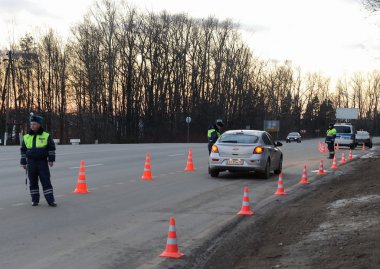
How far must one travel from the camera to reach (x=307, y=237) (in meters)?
7.59

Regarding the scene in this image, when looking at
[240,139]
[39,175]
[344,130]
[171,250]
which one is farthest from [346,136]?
[171,250]

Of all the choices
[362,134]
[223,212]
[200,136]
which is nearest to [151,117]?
[200,136]

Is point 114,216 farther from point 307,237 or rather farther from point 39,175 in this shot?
point 307,237

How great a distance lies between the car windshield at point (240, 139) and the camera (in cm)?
1706

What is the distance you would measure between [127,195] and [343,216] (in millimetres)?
5430

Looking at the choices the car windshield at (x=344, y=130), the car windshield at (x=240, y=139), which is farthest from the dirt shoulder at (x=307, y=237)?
the car windshield at (x=344, y=130)

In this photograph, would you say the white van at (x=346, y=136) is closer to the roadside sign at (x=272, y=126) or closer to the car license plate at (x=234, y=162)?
the car license plate at (x=234, y=162)

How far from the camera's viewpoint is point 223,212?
415 inches

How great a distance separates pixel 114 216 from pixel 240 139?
8.07 metres

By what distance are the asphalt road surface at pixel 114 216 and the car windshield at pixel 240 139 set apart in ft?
3.89

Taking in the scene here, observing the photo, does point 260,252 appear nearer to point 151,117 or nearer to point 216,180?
point 216,180

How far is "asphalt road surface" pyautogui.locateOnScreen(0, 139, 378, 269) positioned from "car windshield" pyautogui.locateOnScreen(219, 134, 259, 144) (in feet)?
3.89

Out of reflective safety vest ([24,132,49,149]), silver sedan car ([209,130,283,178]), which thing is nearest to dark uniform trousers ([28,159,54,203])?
reflective safety vest ([24,132,49,149])

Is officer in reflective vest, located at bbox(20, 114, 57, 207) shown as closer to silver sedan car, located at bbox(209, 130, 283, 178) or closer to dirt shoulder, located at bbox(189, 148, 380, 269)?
dirt shoulder, located at bbox(189, 148, 380, 269)
